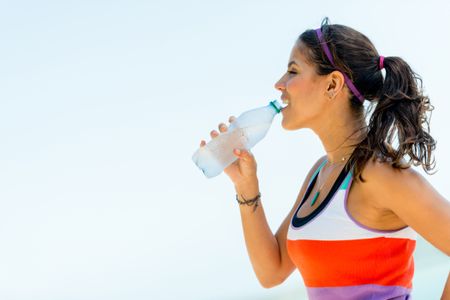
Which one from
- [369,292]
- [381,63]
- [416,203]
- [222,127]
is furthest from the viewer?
[222,127]

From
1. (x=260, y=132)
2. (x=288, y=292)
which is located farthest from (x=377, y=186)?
(x=288, y=292)

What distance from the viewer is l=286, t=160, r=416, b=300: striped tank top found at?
51.2 inches

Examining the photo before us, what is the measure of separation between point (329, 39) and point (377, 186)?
39cm

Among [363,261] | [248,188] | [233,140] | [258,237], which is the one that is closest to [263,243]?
[258,237]

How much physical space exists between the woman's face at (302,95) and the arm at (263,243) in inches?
9.0

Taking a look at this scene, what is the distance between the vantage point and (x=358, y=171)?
4.29 feet

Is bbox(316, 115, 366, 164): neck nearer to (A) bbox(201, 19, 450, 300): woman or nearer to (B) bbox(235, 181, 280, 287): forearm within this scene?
(A) bbox(201, 19, 450, 300): woman

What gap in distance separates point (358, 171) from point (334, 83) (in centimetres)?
25

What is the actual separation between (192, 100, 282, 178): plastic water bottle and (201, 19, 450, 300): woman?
5 cm

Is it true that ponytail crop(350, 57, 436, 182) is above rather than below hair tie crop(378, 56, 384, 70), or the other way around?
below

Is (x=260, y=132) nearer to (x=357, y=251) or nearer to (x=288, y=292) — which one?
(x=357, y=251)

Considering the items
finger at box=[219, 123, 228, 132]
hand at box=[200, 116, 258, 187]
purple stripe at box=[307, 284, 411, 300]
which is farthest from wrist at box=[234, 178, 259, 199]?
purple stripe at box=[307, 284, 411, 300]

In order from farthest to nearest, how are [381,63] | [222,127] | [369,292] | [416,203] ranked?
[222,127] < [381,63] < [369,292] < [416,203]

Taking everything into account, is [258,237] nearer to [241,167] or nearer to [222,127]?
[241,167]
